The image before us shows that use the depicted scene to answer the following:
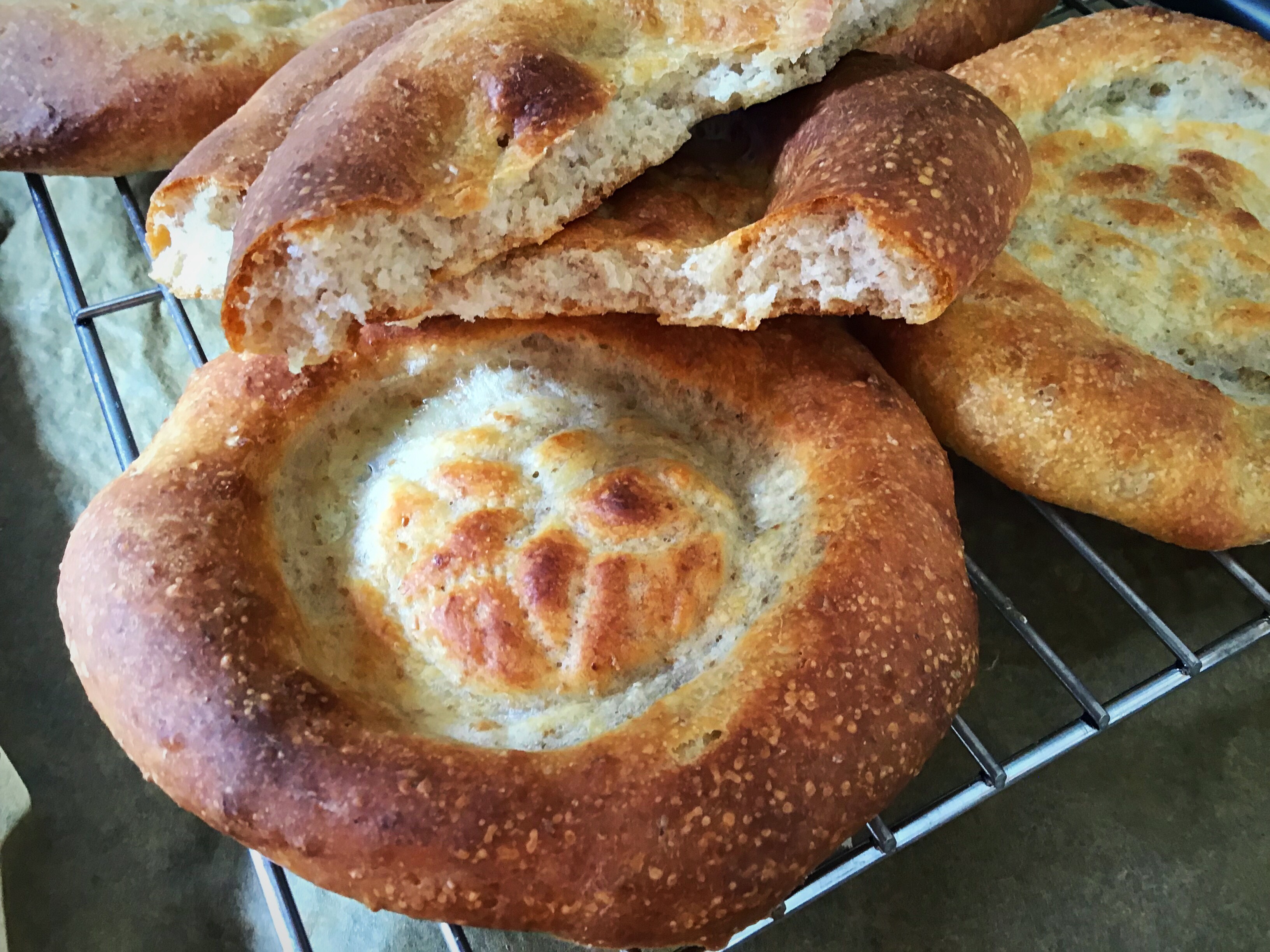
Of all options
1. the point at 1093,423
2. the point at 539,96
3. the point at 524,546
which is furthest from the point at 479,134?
the point at 1093,423

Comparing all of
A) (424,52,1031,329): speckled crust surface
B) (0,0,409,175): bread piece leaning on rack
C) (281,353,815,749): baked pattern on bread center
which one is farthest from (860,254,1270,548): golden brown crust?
(0,0,409,175): bread piece leaning on rack

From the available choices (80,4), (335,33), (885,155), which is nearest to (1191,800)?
(885,155)

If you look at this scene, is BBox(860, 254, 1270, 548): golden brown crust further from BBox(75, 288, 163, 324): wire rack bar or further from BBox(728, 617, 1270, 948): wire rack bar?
BBox(75, 288, 163, 324): wire rack bar

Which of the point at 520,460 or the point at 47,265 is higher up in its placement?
the point at 47,265

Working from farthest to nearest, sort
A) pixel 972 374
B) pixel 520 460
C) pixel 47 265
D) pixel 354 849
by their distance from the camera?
pixel 47 265
pixel 972 374
pixel 520 460
pixel 354 849

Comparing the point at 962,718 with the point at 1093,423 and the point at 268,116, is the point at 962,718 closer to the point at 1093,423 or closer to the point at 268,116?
the point at 1093,423

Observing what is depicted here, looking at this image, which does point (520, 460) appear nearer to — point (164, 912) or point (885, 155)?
point (885, 155)

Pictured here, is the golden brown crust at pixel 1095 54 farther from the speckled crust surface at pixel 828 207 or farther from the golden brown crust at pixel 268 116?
the golden brown crust at pixel 268 116
